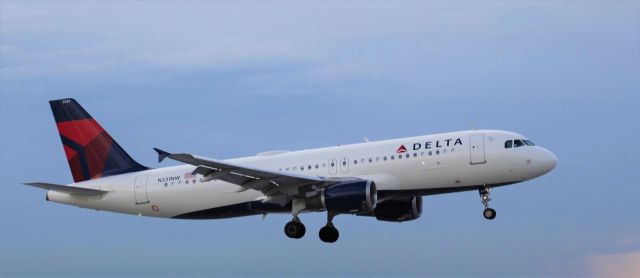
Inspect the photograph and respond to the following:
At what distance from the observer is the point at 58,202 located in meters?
53.0

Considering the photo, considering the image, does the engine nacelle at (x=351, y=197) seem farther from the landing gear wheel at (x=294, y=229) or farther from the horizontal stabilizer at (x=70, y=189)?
the horizontal stabilizer at (x=70, y=189)

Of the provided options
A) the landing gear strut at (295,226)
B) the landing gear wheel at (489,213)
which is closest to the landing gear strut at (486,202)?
the landing gear wheel at (489,213)

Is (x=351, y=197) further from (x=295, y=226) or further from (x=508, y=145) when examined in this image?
(x=508, y=145)

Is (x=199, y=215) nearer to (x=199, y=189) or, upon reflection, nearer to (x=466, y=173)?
(x=199, y=189)

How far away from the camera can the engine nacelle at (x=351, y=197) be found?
4653 centimetres

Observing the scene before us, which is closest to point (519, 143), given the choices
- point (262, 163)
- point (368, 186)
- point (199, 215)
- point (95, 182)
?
point (368, 186)

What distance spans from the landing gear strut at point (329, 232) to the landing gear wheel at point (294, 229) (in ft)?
6.12

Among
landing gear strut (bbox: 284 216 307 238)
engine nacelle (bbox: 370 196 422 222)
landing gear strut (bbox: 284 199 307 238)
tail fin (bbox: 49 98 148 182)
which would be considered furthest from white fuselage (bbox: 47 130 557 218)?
engine nacelle (bbox: 370 196 422 222)

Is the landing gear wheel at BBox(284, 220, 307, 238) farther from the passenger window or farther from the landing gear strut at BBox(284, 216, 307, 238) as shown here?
the passenger window

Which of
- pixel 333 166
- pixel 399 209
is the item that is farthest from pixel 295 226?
pixel 399 209

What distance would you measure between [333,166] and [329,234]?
11.2 feet

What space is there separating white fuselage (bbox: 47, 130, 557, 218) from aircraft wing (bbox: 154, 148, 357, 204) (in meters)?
1.56

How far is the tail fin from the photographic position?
54188 mm

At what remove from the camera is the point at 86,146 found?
5531cm
